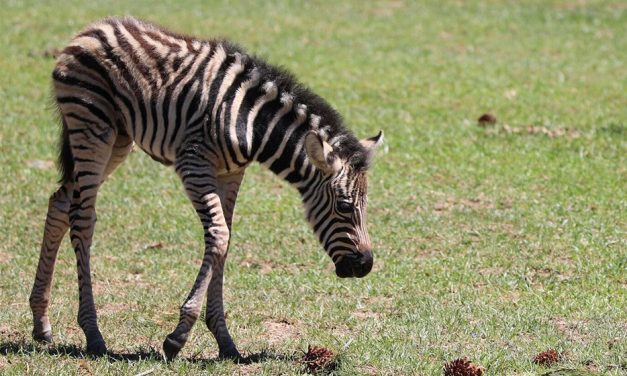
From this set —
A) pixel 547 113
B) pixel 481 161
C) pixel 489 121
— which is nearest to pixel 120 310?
pixel 481 161

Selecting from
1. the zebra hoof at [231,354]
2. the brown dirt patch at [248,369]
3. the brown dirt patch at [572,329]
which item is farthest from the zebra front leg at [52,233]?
the brown dirt patch at [572,329]

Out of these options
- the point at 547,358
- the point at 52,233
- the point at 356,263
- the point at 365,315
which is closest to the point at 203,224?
the point at 356,263

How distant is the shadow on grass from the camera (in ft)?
24.0

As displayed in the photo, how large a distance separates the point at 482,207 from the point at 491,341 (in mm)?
3998

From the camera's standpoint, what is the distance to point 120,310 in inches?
341

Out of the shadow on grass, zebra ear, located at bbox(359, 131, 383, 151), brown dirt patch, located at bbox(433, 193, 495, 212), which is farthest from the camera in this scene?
brown dirt patch, located at bbox(433, 193, 495, 212)

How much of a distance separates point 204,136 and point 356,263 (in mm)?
1372

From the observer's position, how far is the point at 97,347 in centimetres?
749

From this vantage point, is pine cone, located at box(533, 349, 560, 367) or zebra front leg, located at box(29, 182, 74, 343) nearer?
pine cone, located at box(533, 349, 560, 367)

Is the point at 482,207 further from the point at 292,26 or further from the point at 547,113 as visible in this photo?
the point at 292,26

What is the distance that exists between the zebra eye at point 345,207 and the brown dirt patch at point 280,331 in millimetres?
1169

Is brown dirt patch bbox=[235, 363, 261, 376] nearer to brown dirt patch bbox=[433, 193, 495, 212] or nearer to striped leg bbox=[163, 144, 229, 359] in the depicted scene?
striped leg bbox=[163, 144, 229, 359]

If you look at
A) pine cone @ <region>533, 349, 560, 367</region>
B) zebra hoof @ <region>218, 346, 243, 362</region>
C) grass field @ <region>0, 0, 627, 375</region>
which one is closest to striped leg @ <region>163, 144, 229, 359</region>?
grass field @ <region>0, 0, 627, 375</region>

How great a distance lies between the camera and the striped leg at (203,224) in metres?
7.18
